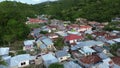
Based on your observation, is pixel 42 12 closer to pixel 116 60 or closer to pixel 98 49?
pixel 98 49

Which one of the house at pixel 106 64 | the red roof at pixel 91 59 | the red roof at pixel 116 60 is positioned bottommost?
the red roof at pixel 116 60

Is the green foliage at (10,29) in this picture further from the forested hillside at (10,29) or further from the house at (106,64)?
the house at (106,64)

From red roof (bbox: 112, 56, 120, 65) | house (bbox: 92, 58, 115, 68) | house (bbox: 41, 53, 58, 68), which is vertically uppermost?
house (bbox: 41, 53, 58, 68)

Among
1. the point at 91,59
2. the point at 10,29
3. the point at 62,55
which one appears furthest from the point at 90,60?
the point at 10,29

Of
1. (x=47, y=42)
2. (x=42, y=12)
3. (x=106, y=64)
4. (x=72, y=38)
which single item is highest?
(x=47, y=42)

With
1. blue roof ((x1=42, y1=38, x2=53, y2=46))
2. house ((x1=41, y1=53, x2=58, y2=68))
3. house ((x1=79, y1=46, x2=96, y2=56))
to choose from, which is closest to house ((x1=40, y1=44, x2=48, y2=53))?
blue roof ((x1=42, y1=38, x2=53, y2=46))

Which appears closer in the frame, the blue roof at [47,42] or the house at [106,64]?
the house at [106,64]

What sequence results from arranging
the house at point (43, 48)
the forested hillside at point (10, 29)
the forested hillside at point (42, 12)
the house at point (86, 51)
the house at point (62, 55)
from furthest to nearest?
the forested hillside at point (42, 12) < the forested hillside at point (10, 29) < the house at point (43, 48) < the house at point (86, 51) < the house at point (62, 55)

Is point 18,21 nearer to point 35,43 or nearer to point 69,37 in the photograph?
Result: point 35,43

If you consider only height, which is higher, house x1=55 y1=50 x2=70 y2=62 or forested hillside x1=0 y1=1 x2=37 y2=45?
forested hillside x1=0 y1=1 x2=37 y2=45

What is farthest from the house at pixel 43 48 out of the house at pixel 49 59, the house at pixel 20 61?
the house at pixel 20 61

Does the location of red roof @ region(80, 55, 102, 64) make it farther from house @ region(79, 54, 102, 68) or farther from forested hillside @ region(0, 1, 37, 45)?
forested hillside @ region(0, 1, 37, 45)
